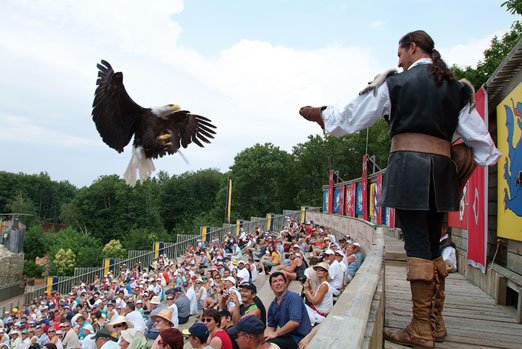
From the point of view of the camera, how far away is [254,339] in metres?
3.57

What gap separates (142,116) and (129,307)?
4.97 meters

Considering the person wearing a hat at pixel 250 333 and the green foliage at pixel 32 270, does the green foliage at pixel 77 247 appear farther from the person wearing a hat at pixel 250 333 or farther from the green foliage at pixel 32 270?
the person wearing a hat at pixel 250 333

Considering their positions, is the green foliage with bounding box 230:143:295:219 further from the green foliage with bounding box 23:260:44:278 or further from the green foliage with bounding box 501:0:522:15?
the green foliage with bounding box 501:0:522:15

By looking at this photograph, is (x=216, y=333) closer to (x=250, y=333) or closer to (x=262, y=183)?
(x=250, y=333)

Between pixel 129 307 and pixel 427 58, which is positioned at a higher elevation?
pixel 427 58

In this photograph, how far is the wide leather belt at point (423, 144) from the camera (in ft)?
7.72

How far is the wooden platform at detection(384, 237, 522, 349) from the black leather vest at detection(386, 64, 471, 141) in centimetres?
122

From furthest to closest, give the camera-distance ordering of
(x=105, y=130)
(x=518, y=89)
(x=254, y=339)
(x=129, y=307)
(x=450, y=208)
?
(x=129, y=307) → (x=105, y=130) → (x=518, y=89) → (x=254, y=339) → (x=450, y=208)

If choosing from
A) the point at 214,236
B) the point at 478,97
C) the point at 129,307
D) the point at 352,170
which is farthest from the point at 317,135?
the point at 478,97

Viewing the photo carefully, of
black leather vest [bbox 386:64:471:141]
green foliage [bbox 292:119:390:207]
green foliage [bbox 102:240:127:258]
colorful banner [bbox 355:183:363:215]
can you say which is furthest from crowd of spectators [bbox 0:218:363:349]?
green foliage [bbox 292:119:390:207]

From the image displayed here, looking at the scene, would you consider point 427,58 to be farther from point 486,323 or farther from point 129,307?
point 129,307

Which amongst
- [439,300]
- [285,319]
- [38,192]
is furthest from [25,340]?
[38,192]

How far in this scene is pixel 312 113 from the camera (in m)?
2.56

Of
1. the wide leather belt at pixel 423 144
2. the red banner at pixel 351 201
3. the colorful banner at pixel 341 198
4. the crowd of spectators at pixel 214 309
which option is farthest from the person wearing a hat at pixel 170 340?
the colorful banner at pixel 341 198
